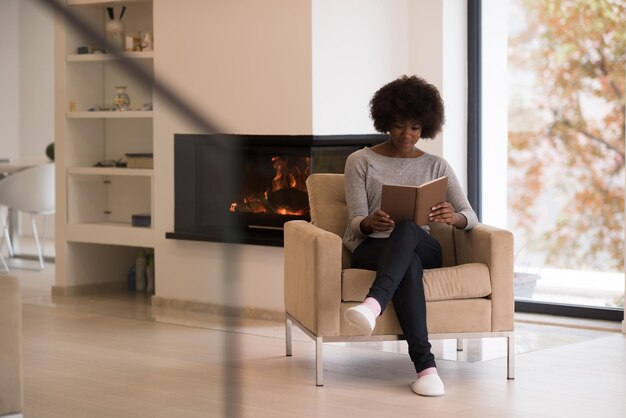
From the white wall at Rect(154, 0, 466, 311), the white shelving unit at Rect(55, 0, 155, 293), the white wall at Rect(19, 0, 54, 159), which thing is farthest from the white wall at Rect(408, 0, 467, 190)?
the white wall at Rect(19, 0, 54, 159)

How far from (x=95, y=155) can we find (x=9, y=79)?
369cm

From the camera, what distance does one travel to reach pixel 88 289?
6.33 m

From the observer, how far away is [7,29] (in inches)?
373

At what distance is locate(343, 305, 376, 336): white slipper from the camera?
353 cm

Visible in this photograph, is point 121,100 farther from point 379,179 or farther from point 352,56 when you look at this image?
point 379,179

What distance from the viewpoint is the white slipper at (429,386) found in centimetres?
360

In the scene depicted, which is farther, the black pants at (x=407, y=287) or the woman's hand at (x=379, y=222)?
the woman's hand at (x=379, y=222)

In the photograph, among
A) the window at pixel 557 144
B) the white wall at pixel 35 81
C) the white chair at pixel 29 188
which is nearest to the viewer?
the window at pixel 557 144

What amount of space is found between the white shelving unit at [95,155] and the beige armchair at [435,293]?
2.38 metres

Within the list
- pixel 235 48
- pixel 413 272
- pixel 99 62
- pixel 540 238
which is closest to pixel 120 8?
pixel 99 62

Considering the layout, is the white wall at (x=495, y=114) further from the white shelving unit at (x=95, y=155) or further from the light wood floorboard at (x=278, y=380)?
the white shelving unit at (x=95, y=155)

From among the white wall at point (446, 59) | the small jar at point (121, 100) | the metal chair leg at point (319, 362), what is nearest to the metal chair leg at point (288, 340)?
the metal chair leg at point (319, 362)

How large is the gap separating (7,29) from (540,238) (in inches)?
231

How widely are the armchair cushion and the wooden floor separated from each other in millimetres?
326
